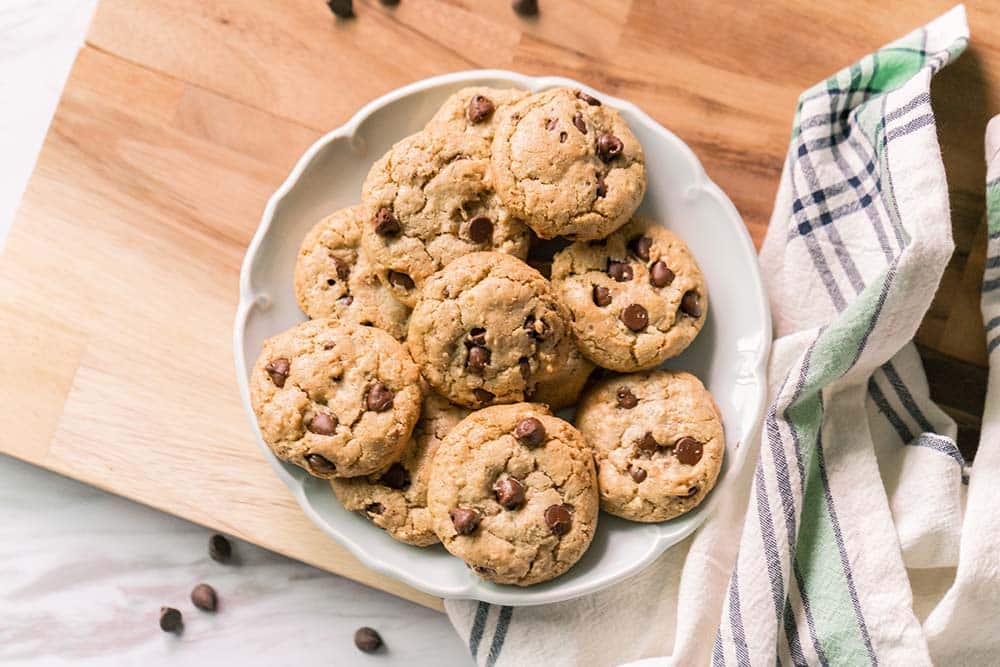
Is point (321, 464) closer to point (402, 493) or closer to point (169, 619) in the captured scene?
point (402, 493)

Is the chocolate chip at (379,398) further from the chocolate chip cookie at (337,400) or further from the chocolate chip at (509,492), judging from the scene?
the chocolate chip at (509,492)

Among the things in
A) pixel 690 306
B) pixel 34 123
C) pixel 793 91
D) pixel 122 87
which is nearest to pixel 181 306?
pixel 122 87

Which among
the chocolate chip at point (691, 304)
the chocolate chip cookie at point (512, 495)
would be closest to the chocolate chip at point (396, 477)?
the chocolate chip cookie at point (512, 495)

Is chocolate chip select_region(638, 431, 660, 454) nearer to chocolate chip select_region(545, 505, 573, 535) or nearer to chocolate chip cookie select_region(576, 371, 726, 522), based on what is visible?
chocolate chip cookie select_region(576, 371, 726, 522)

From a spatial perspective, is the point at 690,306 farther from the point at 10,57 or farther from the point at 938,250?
the point at 10,57

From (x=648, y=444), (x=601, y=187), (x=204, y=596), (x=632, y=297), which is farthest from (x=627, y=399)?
(x=204, y=596)
